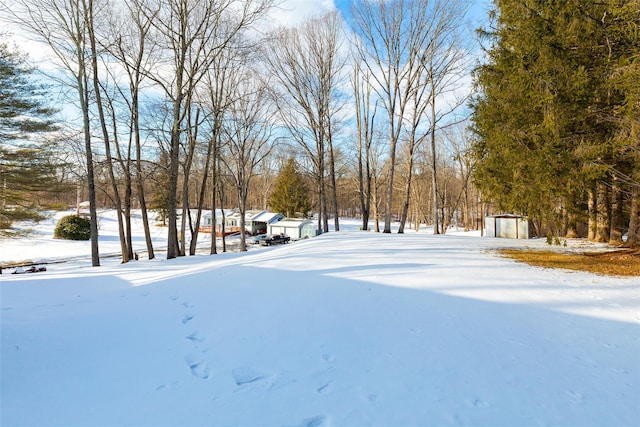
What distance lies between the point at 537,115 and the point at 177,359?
326 inches

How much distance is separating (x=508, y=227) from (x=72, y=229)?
31.2m

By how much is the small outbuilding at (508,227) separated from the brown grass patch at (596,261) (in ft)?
27.6

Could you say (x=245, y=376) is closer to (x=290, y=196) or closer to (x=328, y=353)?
(x=328, y=353)

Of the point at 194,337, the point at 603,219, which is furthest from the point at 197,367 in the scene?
the point at 603,219

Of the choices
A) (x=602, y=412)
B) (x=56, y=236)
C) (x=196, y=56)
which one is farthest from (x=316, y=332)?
(x=56, y=236)

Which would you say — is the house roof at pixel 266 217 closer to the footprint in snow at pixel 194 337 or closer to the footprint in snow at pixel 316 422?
the footprint in snow at pixel 194 337

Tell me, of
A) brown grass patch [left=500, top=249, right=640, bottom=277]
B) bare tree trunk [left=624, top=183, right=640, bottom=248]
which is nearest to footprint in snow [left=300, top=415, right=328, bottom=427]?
brown grass patch [left=500, top=249, right=640, bottom=277]

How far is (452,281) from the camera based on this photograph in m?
4.41

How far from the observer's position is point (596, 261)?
253 inches

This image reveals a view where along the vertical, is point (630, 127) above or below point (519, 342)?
above

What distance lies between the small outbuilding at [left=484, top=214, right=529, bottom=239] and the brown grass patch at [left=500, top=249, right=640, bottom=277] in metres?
8.41

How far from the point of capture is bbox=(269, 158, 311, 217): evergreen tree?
35281mm

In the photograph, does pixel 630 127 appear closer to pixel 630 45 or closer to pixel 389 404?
pixel 630 45

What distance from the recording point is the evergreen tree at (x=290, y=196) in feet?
116
